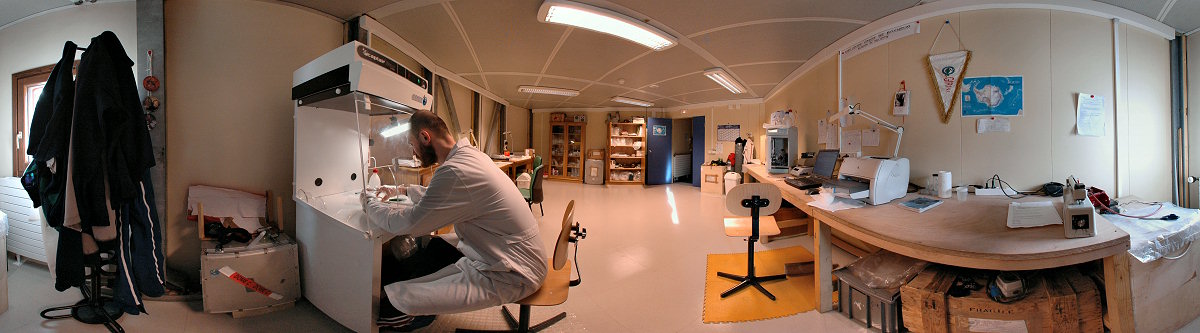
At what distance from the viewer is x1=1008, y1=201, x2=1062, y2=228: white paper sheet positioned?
1.39 m

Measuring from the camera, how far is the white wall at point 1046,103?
6.78 feet

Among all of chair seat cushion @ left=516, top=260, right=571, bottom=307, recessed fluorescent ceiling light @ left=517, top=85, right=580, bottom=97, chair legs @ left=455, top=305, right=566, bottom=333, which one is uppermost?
recessed fluorescent ceiling light @ left=517, top=85, right=580, bottom=97

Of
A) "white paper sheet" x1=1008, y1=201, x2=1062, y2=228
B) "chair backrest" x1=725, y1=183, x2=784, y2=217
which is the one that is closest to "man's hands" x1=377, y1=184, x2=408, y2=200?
"chair backrest" x1=725, y1=183, x2=784, y2=217

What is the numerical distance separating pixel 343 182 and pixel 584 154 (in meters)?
6.25

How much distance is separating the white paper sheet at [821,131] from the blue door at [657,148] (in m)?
4.24

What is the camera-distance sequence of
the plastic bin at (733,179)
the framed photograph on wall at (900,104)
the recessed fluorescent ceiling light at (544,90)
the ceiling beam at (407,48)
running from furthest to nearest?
1. the plastic bin at (733,179)
2. the recessed fluorescent ceiling light at (544,90)
3. the ceiling beam at (407,48)
4. the framed photograph on wall at (900,104)

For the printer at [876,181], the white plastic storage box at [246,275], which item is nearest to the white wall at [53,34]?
the white plastic storage box at [246,275]

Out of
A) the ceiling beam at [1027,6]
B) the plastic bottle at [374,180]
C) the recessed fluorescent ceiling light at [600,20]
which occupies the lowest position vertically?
the plastic bottle at [374,180]

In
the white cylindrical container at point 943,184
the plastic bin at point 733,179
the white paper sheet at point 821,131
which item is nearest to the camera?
the white cylindrical container at point 943,184

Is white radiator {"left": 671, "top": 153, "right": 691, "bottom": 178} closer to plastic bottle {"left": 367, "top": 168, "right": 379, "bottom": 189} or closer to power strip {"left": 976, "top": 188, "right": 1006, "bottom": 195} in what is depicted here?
power strip {"left": 976, "top": 188, "right": 1006, "bottom": 195}

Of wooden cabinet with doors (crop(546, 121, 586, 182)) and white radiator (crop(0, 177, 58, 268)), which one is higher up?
wooden cabinet with doors (crop(546, 121, 586, 182))

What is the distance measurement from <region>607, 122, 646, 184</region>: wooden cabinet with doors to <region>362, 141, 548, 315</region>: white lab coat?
6557mm

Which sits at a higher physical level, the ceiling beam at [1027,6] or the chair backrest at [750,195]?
the ceiling beam at [1027,6]

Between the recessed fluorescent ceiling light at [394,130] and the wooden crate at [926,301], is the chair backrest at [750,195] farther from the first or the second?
the recessed fluorescent ceiling light at [394,130]
